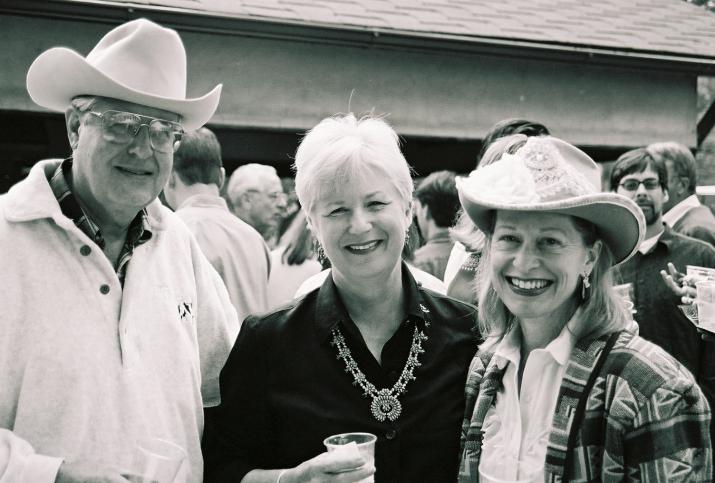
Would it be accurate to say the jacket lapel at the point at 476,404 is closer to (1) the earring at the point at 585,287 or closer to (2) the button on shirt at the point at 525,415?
→ (2) the button on shirt at the point at 525,415

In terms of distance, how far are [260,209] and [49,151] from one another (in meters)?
2.43

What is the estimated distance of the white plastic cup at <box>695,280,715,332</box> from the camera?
372 cm

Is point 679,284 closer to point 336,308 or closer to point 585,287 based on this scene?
point 585,287

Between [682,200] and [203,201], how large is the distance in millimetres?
3593

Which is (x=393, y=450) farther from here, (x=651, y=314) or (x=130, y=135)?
(x=651, y=314)

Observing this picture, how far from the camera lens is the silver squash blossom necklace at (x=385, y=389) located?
2.39 m

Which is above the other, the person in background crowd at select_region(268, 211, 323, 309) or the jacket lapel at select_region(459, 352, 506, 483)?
the person in background crowd at select_region(268, 211, 323, 309)

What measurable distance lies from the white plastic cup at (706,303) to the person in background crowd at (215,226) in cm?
272

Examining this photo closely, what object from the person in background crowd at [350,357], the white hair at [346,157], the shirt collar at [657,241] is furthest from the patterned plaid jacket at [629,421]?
the shirt collar at [657,241]

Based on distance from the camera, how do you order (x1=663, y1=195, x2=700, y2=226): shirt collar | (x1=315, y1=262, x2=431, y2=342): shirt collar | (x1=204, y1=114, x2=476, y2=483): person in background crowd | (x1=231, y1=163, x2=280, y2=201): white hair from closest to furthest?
1. (x1=204, y1=114, x2=476, y2=483): person in background crowd
2. (x1=315, y1=262, x2=431, y2=342): shirt collar
3. (x1=663, y1=195, x2=700, y2=226): shirt collar
4. (x1=231, y1=163, x2=280, y2=201): white hair

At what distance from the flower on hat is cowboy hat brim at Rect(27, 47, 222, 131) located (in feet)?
3.22

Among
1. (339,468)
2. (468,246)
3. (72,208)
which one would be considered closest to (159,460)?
(339,468)

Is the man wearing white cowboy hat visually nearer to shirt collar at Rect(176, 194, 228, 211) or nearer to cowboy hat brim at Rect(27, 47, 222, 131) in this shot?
cowboy hat brim at Rect(27, 47, 222, 131)

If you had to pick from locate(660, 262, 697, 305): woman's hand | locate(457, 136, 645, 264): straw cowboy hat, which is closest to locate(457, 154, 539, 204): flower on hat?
locate(457, 136, 645, 264): straw cowboy hat
